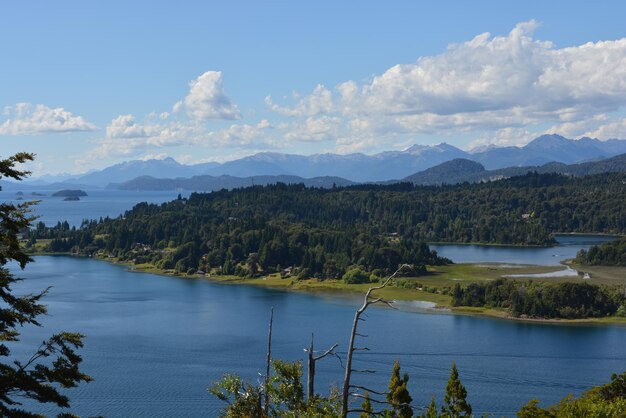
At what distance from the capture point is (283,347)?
267ft

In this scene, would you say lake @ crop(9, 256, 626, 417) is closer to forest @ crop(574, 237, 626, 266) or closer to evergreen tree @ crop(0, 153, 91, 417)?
evergreen tree @ crop(0, 153, 91, 417)

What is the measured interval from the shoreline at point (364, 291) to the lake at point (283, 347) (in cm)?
386

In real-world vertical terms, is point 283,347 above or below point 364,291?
below

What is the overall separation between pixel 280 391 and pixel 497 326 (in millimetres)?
78934

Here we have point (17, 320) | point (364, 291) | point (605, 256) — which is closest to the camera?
point (17, 320)

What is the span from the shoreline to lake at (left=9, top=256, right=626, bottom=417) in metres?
3.86

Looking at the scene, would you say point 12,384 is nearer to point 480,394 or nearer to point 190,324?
point 480,394

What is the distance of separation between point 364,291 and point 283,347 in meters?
49.6

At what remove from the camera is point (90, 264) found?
575 ft

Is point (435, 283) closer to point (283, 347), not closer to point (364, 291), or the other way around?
point (364, 291)

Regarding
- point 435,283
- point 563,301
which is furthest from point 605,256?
point 563,301

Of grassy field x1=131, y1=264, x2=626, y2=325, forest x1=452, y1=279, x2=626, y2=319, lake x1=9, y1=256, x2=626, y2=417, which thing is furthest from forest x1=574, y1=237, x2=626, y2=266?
lake x1=9, y1=256, x2=626, y2=417

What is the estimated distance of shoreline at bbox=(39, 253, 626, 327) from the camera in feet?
338

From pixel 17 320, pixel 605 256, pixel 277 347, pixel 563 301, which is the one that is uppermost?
pixel 605 256
